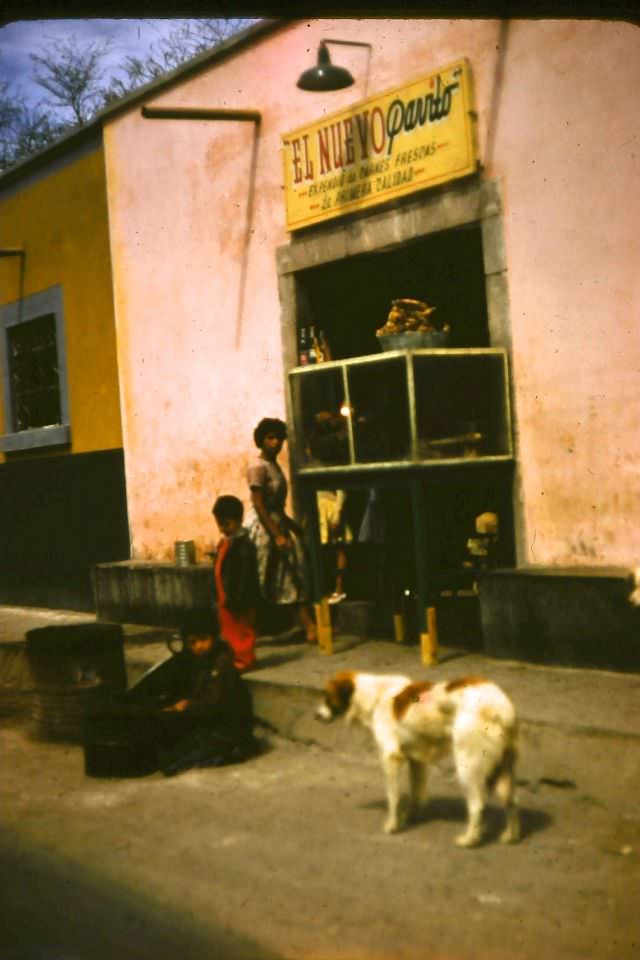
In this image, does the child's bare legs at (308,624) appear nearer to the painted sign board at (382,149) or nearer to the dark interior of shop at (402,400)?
the dark interior of shop at (402,400)

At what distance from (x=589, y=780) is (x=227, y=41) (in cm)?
725

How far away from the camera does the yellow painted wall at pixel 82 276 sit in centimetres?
1318

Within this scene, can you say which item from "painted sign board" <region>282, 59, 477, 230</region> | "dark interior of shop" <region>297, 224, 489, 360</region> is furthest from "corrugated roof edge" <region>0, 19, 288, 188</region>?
"dark interior of shop" <region>297, 224, 489, 360</region>

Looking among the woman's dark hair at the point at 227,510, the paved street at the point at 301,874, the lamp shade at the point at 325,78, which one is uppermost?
the lamp shade at the point at 325,78

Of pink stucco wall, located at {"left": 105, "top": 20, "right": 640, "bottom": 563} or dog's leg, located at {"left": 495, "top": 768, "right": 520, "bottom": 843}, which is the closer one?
dog's leg, located at {"left": 495, "top": 768, "right": 520, "bottom": 843}

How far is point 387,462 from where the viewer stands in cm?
870

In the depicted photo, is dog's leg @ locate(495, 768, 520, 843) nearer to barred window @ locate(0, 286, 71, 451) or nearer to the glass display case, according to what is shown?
the glass display case

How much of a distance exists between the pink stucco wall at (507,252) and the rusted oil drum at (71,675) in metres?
2.90

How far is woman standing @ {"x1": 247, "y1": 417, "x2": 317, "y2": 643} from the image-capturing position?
30.5 ft

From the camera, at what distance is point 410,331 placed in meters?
8.76

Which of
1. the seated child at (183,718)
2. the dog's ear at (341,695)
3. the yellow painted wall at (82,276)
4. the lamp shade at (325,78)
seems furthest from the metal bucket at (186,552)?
the dog's ear at (341,695)

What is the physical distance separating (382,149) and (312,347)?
1.77m

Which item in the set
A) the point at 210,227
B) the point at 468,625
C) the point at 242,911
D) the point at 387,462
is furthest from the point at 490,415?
the point at 242,911

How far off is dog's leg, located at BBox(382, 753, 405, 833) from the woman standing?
3784 mm
